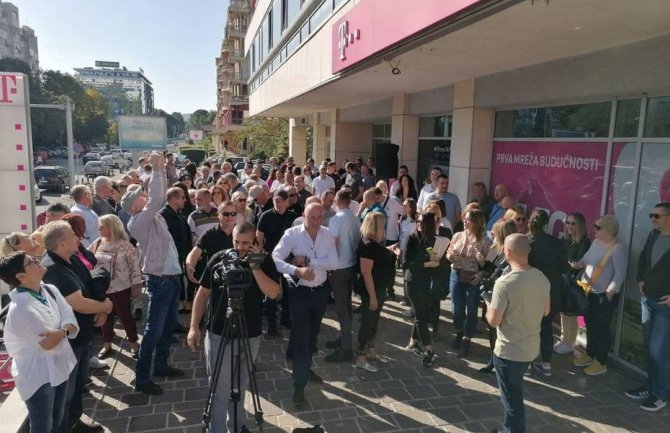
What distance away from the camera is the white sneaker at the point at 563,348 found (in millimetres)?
5715

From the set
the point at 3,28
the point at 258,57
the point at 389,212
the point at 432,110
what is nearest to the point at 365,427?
the point at 389,212

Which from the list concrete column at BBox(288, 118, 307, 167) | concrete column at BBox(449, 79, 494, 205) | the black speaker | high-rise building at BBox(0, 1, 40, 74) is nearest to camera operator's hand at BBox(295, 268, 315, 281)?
concrete column at BBox(449, 79, 494, 205)

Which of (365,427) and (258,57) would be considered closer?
(365,427)

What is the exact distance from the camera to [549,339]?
5004 mm

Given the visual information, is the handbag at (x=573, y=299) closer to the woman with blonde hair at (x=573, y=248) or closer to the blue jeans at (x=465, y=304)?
the woman with blonde hair at (x=573, y=248)

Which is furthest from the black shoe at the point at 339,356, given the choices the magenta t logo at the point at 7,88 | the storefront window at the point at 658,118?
the magenta t logo at the point at 7,88

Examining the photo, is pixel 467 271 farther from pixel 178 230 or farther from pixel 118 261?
pixel 118 261

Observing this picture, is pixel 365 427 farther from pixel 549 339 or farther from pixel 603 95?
pixel 603 95

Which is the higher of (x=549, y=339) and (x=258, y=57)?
(x=258, y=57)

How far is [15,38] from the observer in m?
86.4

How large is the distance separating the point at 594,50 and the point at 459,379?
426 centimetres

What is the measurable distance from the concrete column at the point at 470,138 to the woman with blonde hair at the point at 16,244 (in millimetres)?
6846

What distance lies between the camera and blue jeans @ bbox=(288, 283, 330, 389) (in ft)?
14.0

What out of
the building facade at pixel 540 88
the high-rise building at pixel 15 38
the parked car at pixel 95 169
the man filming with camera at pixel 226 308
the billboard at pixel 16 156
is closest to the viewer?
the man filming with camera at pixel 226 308
